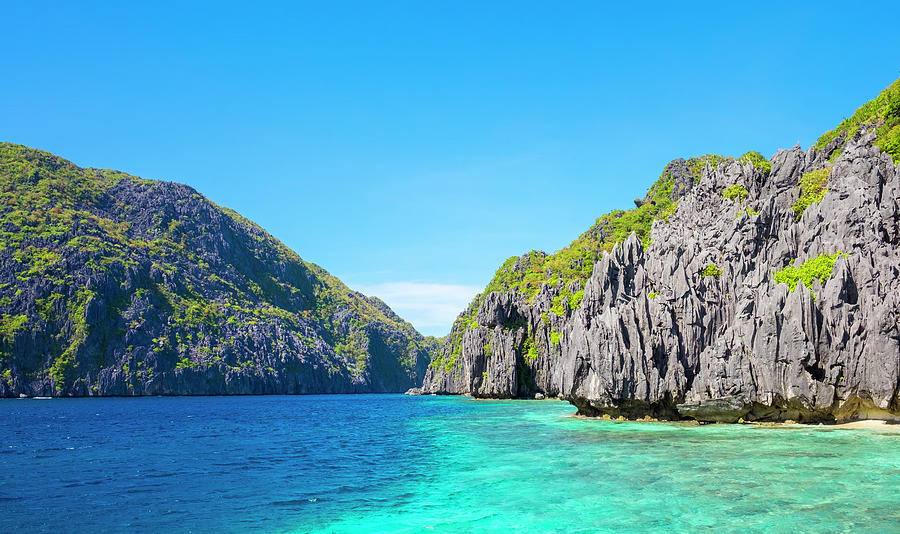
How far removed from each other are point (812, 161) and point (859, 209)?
18.8 meters

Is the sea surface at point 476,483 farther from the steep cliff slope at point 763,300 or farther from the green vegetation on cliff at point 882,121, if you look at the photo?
the green vegetation on cliff at point 882,121

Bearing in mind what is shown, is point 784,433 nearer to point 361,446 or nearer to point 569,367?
point 569,367

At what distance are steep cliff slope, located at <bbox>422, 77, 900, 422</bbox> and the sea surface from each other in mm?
3801

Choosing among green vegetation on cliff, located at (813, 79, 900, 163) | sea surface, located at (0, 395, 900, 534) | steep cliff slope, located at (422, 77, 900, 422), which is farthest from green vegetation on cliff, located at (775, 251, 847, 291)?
green vegetation on cliff, located at (813, 79, 900, 163)

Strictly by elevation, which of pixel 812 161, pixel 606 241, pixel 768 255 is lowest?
pixel 768 255

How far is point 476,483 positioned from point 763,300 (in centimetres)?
2973

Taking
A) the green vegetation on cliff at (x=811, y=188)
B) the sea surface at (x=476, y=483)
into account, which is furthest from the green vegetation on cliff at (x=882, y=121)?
the sea surface at (x=476, y=483)

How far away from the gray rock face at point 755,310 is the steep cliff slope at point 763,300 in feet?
0.35

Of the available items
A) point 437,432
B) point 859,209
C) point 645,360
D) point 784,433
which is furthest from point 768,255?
point 437,432

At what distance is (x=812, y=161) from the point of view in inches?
2397

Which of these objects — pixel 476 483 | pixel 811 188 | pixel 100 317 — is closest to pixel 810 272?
pixel 811 188

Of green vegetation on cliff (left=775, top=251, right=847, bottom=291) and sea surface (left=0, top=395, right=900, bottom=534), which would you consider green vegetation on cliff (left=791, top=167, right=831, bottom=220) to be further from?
sea surface (left=0, top=395, right=900, bottom=534)

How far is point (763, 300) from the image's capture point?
4309 centimetres

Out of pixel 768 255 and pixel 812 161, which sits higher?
pixel 812 161
